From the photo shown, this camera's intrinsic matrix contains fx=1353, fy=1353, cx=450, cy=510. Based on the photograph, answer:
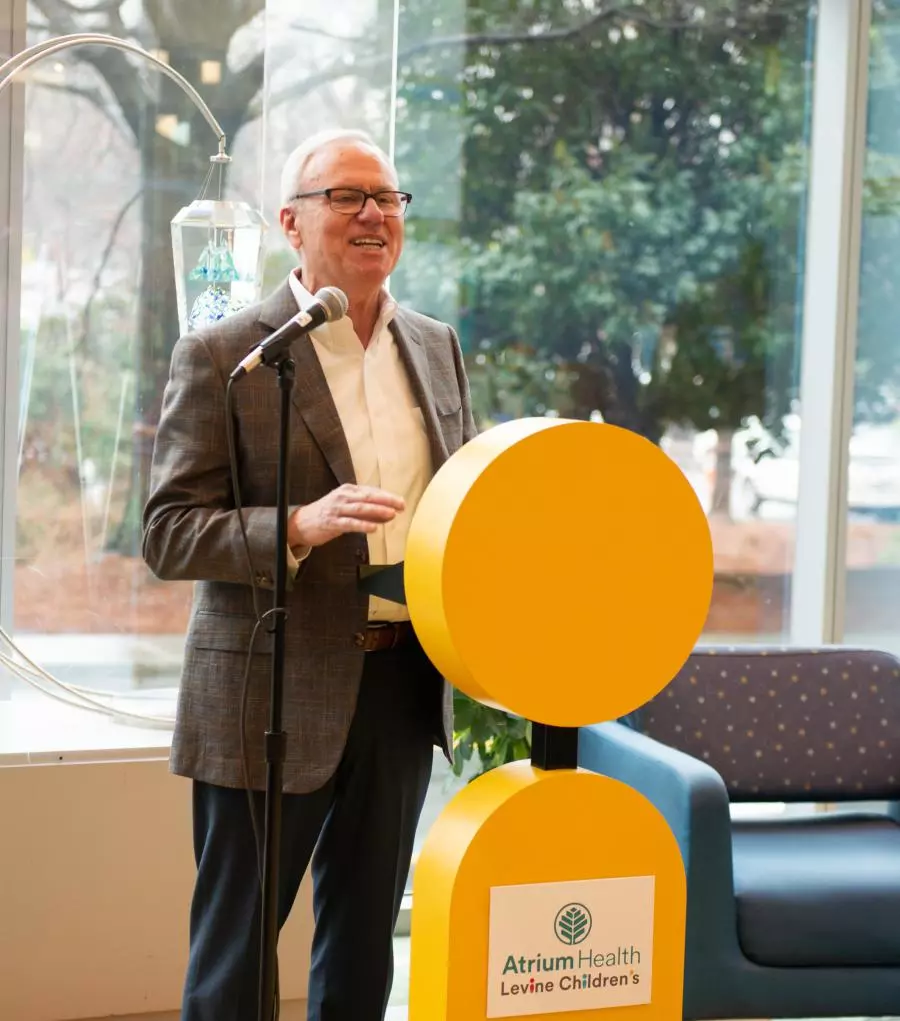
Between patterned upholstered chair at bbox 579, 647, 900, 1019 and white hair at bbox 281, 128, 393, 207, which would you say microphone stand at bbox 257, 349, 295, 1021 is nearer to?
white hair at bbox 281, 128, 393, 207

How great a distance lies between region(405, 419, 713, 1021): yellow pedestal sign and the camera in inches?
58.2

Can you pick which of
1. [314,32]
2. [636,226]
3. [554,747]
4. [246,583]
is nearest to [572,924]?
[554,747]

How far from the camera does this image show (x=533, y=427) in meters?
1.50

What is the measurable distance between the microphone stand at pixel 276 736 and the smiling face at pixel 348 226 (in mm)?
369

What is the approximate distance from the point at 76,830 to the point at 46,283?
3.97 ft

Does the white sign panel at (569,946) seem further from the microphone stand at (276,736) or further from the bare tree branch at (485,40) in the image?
the bare tree branch at (485,40)

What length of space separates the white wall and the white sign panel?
147cm

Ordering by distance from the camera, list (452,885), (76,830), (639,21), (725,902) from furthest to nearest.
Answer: (639,21)
(76,830)
(725,902)
(452,885)

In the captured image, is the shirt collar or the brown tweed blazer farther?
the shirt collar

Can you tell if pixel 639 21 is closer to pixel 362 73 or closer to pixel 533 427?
pixel 362 73

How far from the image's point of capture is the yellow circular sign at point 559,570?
1470mm

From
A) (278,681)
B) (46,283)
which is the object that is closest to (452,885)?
(278,681)

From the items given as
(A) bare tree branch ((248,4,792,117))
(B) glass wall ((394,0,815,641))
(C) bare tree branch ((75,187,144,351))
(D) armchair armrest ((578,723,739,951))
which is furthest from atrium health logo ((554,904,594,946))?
(B) glass wall ((394,0,815,641))

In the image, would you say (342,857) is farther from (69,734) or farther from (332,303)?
(69,734)
